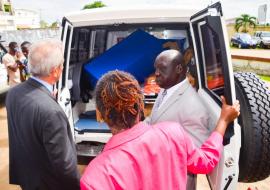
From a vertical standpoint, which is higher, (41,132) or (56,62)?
(56,62)

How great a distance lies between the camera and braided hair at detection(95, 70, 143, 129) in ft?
4.82

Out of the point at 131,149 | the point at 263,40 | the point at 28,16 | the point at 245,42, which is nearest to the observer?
the point at 131,149

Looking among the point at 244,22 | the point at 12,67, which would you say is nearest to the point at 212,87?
the point at 12,67

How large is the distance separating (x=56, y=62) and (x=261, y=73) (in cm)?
1235

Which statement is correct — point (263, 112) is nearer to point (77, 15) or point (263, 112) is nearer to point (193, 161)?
point (193, 161)

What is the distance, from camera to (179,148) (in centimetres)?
161

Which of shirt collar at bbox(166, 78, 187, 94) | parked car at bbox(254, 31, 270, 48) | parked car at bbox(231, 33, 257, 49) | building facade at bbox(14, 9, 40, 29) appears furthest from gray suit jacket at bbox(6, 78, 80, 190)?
building facade at bbox(14, 9, 40, 29)

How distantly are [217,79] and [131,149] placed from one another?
1736 millimetres

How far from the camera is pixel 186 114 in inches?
92.4

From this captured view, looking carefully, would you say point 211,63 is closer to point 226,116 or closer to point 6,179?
point 226,116

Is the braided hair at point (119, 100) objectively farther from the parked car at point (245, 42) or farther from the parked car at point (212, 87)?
the parked car at point (245, 42)

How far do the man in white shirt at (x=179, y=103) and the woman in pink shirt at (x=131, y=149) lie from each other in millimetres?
709

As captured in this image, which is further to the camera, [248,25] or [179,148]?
[248,25]

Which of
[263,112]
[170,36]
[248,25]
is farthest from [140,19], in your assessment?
[248,25]
